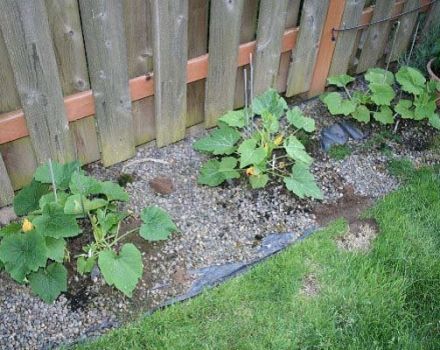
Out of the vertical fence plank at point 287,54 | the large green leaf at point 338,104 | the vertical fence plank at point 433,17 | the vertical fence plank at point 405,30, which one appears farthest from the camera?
the vertical fence plank at point 433,17

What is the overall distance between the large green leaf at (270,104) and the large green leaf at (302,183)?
33cm

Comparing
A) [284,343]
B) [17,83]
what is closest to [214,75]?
[17,83]

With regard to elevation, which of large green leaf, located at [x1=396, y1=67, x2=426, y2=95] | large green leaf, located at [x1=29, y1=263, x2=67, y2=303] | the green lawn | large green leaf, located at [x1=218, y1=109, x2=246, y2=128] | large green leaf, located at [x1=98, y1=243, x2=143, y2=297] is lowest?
the green lawn

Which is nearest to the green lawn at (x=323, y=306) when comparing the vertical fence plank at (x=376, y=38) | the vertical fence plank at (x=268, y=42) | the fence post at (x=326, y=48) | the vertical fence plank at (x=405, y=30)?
the vertical fence plank at (x=268, y=42)

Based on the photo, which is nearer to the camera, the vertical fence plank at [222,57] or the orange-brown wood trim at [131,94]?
the orange-brown wood trim at [131,94]

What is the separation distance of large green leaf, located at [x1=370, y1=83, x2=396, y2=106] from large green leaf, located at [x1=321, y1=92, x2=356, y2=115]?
143 millimetres

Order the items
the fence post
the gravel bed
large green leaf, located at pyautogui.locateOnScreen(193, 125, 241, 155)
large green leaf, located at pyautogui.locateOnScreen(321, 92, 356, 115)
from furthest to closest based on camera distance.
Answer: large green leaf, located at pyautogui.locateOnScreen(321, 92, 356, 115) → the fence post → large green leaf, located at pyautogui.locateOnScreen(193, 125, 241, 155) → the gravel bed

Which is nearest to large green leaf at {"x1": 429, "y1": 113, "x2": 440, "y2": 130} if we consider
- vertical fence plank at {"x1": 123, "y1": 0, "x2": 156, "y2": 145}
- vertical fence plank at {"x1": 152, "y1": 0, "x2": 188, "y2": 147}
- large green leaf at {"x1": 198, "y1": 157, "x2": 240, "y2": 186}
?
large green leaf at {"x1": 198, "y1": 157, "x2": 240, "y2": 186}

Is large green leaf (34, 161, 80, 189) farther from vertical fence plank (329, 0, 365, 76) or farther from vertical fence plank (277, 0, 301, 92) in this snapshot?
Result: vertical fence plank (329, 0, 365, 76)

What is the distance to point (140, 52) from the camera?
2848mm

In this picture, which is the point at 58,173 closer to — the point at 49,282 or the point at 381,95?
the point at 49,282

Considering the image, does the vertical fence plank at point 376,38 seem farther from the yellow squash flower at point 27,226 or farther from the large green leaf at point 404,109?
the yellow squash flower at point 27,226

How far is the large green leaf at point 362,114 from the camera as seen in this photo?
11.5 ft

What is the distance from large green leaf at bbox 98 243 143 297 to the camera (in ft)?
8.05
